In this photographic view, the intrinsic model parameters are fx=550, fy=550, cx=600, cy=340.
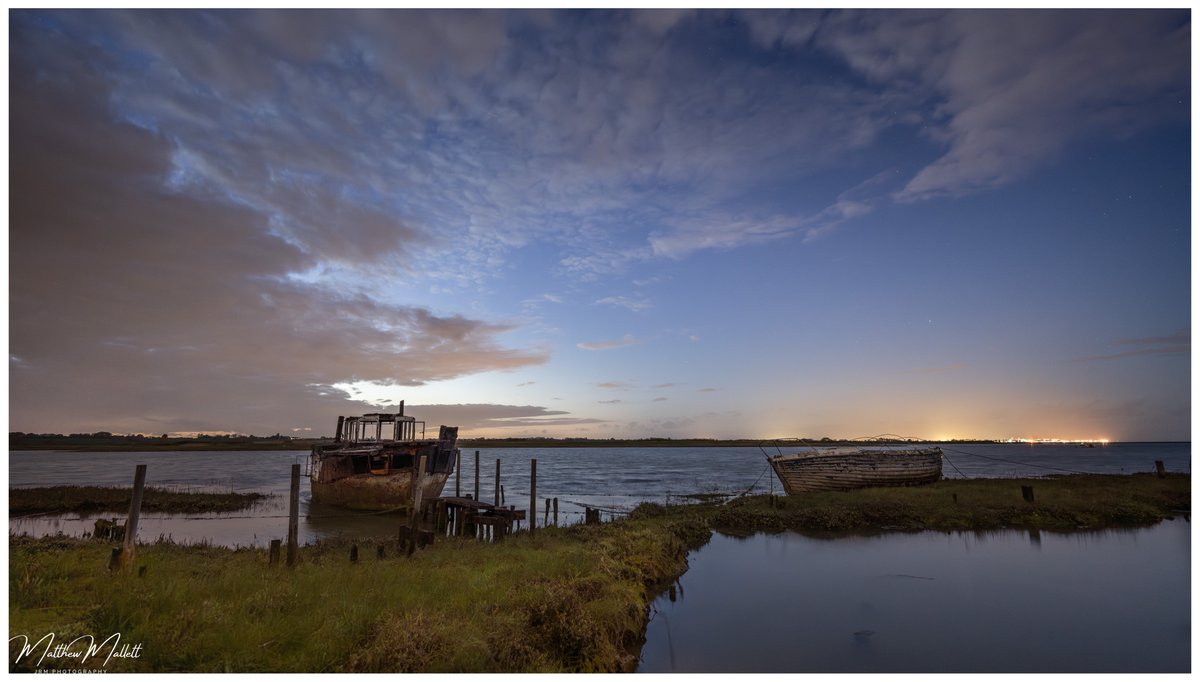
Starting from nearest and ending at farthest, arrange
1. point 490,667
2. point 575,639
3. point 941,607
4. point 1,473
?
point 1,473 → point 490,667 → point 575,639 → point 941,607

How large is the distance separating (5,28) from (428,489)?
31.9m

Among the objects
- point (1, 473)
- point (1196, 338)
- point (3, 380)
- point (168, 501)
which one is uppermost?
point (1196, 338)

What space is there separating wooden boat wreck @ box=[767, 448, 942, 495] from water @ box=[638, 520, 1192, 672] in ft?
39.3

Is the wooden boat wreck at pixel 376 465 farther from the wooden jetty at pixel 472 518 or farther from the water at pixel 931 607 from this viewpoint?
the water at pixel 931 607

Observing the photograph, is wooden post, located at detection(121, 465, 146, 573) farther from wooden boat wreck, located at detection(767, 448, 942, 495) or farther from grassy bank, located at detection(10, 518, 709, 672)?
wooden boat wreck, located at detection(767, 448, 942, 495)

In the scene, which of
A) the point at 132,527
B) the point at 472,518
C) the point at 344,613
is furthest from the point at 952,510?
the point at 132,527

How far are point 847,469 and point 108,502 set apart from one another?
4713cm

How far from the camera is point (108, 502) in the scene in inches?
1420

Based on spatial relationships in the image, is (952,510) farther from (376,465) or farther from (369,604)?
(376,465)

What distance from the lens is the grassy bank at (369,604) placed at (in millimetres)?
7199

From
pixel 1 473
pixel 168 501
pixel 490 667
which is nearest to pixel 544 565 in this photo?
pixel 490 667

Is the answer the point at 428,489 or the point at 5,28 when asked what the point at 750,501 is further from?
the point at 5,28

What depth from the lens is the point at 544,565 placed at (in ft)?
44.6

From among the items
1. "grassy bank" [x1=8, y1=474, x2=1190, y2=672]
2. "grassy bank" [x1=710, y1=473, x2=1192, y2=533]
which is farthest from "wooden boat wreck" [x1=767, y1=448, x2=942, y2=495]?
"grassy bank" [x1=8, y1=474, x2=1190, y2=672]
